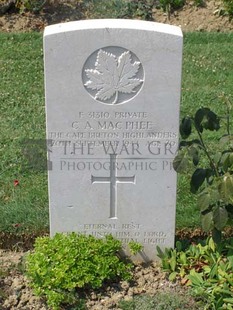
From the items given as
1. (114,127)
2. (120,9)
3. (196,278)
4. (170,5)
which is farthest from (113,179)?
(170,5)

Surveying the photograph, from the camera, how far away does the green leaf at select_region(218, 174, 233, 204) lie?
13.0 feet

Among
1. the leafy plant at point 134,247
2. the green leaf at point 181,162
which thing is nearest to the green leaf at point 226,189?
the green leaf at point 181,162

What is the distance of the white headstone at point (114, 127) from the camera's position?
161 inches

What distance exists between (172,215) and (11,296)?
109cm

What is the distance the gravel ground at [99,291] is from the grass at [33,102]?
0.53 metres

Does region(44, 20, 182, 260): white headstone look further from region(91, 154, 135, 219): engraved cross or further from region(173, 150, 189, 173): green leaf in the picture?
region(173, 150, 189, 173): green leaf

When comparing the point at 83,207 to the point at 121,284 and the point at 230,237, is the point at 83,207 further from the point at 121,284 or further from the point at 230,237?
the point at 230,237

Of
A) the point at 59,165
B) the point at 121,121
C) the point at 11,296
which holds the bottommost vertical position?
the point at 11,296

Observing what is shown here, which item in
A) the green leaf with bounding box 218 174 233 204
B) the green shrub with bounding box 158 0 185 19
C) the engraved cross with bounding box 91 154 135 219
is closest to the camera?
the green leaf with bounding box 218 174 233 204

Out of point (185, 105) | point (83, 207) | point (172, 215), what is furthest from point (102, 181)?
point (185, 105)

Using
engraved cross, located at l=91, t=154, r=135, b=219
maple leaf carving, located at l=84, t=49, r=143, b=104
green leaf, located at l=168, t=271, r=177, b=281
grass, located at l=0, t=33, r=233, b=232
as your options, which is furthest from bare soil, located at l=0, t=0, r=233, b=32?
green leaf, located at l=168, t=271, r=177, b=281

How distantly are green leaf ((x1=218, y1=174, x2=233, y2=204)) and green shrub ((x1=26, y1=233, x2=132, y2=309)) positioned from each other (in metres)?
0.82

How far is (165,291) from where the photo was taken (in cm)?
442

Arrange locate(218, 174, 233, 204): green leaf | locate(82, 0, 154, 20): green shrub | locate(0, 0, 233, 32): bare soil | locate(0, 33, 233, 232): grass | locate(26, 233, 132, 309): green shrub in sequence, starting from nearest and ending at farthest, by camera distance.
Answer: locate(218, 174, 233, 204): green leaf
locate(26, 233, 132, 309): green shrub
locate(0, 33, 233, 232): grass
locate(0, 0, 233, 32): bare soil
locate(82, 0, 154, 20): green shrub
